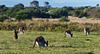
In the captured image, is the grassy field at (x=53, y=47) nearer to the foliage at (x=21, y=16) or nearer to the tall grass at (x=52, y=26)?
the tall grass at (x=52, y=26)

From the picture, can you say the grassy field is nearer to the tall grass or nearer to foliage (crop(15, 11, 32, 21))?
the tall grass

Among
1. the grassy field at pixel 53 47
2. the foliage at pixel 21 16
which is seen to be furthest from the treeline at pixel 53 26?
the grassy field at pixel 53 47

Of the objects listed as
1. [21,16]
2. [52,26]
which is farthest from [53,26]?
[21,16]

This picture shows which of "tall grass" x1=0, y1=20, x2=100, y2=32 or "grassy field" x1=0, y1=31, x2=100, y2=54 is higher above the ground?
"grassy field" x1=0, y1=31, x2=100, y2=54

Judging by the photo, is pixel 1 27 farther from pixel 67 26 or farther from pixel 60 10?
pixel 60 10

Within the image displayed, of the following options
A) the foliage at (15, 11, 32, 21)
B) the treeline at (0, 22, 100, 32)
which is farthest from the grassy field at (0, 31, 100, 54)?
the foliage at (15, 11, 32, 21)

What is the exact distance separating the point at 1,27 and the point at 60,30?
10.1 m

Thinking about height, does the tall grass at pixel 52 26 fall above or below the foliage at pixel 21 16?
below

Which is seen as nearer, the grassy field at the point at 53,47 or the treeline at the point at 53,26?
the grassy field at the point at 53,47

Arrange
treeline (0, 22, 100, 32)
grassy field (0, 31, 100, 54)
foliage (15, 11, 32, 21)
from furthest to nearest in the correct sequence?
foliage (15, 11, 32, 21)
treeline (0, 22, 100, 32)
grassy field (0, 31, 100, 54)

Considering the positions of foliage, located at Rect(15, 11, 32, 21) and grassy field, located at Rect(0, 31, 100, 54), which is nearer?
grassy field, located at Rect(0, 31, 100, 54)

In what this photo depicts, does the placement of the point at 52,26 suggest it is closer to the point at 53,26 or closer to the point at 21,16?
the point at 53,26

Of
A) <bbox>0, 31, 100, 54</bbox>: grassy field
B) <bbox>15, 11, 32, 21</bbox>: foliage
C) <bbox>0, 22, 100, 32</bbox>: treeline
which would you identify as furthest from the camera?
<bbox>15, 11, 32, 21</bbox>: foliage

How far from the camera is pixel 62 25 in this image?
118ft
